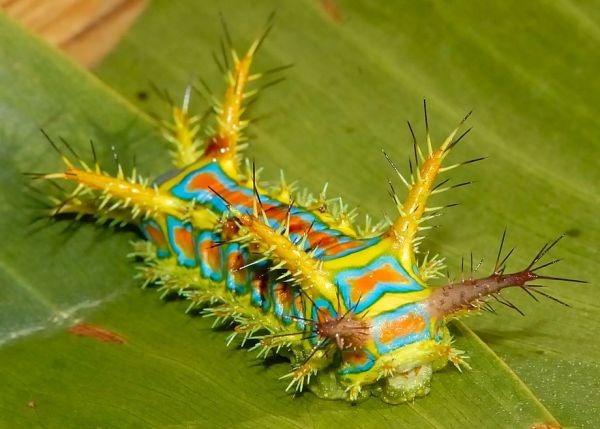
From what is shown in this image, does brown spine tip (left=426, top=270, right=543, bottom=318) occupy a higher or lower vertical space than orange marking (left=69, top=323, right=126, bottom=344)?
higher

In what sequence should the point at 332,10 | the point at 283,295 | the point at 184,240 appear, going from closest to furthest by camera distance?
the point at 283,295
the point at 184,240
the point at 332,10

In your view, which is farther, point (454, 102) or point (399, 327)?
point (454, 102)

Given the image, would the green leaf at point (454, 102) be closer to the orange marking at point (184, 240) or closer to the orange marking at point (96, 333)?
the orange marking at point (184, 240)

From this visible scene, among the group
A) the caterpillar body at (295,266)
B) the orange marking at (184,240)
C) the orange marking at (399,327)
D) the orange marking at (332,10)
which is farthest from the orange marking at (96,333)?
the orange marking at (332,10)

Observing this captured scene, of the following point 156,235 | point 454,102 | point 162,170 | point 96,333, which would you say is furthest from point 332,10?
point 96,333

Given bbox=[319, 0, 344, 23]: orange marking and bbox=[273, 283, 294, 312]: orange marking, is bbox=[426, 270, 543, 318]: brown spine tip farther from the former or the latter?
bbox=[319, 0, 344, 23]: orange marking

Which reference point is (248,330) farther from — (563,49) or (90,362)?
(563,49)

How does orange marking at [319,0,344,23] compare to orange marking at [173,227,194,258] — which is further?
orange marking at [319,0,344,23]

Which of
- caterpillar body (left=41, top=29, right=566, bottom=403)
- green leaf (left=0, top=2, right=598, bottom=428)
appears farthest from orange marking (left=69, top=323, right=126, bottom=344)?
caterpillar body (left=41, top=29, right=566, bottom=403)

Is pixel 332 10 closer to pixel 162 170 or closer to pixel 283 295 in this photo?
pixel 162 170
